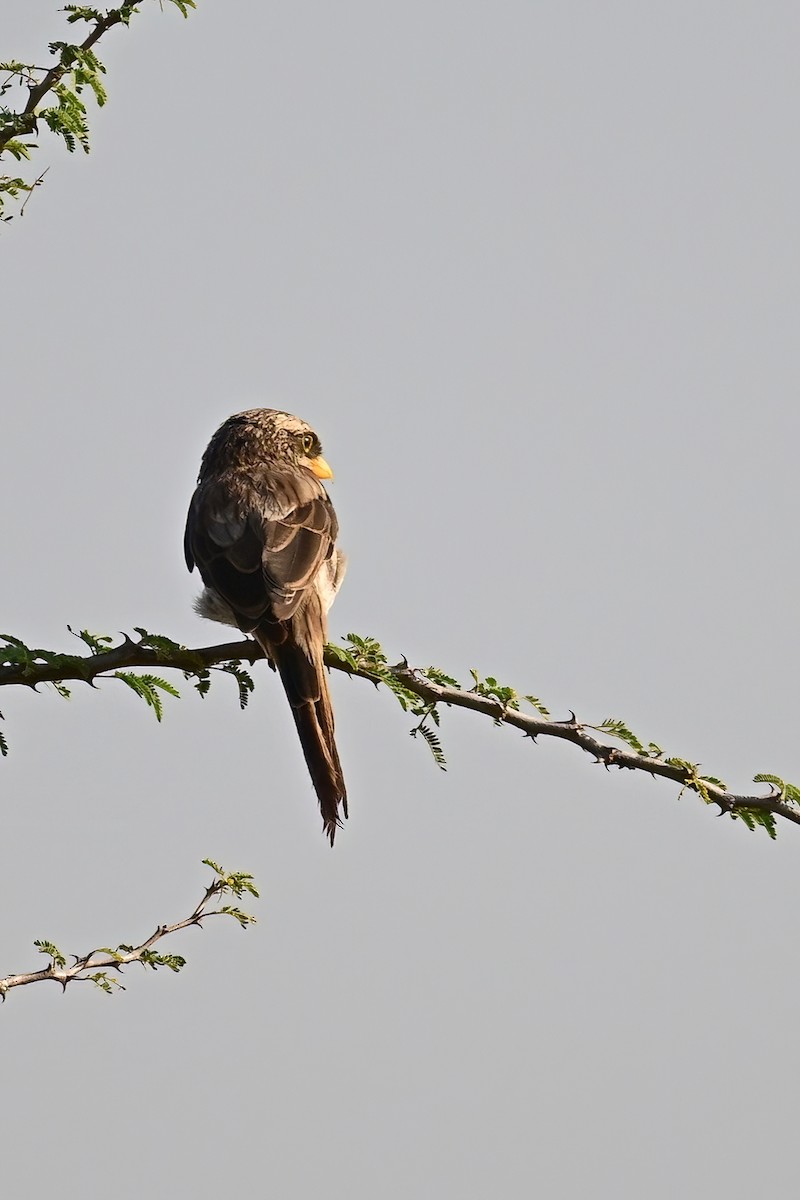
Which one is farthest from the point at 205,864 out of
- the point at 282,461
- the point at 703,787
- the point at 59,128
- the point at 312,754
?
the point at 282,461

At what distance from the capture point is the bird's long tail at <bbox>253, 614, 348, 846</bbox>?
5359 mm

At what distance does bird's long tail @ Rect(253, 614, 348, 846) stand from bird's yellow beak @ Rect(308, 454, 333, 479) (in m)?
2.35

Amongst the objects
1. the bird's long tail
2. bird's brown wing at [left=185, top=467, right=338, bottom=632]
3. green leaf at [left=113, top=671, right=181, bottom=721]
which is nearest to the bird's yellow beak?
bird's brown wing at [left=185, top=467, right=338, bottom=632]

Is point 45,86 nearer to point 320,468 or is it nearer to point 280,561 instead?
point 280,561

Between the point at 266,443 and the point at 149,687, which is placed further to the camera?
the point at 266,443

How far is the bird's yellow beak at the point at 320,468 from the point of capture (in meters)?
8.12

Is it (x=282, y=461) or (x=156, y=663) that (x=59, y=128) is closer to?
(x=156, y=663)

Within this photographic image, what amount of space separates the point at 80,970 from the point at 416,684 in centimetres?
153

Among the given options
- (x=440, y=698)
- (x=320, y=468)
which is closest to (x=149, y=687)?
(x=440, y=698)

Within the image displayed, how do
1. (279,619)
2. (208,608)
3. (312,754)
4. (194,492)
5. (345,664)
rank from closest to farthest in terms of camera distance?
(345,664)
(312,754)
(279,619)
(208,608)
(194,492)

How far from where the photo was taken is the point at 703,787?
4602mm

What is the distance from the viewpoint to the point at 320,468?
26.9ft

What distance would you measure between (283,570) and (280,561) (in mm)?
109

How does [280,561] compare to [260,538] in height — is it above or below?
below
